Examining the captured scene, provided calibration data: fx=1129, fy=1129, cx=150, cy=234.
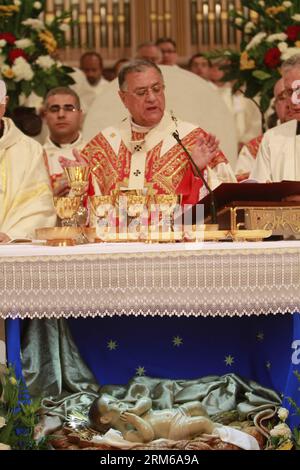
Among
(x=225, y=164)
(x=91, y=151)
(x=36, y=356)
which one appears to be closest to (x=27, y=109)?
(x=91, y=151)

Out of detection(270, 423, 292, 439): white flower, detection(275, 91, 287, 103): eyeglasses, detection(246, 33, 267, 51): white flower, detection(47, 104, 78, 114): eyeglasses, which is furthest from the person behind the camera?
detection(246, 33, 267, 51): white flower

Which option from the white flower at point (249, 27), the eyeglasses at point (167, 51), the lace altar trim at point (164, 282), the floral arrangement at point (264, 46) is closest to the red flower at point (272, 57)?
the floral arrangement at point (264, 46)

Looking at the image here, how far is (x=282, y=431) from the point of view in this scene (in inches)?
164

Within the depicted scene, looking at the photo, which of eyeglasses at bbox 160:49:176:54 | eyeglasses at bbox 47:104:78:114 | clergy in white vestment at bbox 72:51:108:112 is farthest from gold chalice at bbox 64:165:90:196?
eyeglasses at bbox 160:49:176:54

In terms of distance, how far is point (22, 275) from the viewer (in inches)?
161

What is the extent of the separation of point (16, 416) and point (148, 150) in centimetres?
200

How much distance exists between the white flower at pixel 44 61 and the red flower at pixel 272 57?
1.46m

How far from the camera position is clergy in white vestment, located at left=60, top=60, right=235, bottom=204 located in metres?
5.55

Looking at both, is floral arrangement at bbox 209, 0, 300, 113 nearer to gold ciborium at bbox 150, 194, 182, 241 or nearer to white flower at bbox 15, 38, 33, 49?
white flower at bbox 15, 38, 33, 49

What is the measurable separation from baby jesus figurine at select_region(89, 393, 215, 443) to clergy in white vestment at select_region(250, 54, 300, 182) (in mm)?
1871

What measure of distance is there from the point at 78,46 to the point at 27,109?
4102 mm
